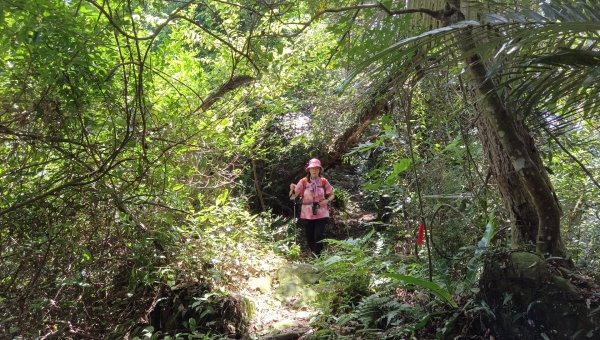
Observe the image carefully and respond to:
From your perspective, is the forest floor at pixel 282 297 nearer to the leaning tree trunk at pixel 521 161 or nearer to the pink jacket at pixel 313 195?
the pink jacket at pixel 313 195

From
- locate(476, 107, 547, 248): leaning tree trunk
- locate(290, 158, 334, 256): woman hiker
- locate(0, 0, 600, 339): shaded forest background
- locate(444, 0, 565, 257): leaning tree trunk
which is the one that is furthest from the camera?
locate(290, 158, 334, 256): woman hiker

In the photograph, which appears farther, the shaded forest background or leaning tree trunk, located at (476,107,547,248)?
leaning tree trunk, located at (476,107,547,248)

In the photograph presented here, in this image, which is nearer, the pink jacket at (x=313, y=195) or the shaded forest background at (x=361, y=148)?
the shaded forest background at (x=361, y=148)

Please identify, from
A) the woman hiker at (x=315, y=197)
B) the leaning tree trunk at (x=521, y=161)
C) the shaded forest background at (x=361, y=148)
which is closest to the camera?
the shaded forest background at (x=361, y=148)

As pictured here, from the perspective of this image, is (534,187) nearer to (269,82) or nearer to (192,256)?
(192,256)

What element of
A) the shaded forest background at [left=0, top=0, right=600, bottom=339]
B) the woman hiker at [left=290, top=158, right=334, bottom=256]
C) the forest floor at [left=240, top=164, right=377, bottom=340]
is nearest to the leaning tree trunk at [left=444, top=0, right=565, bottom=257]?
the shaded forest background at [left=0, top=0, right=600, bottom=339]

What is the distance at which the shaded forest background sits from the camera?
2387 millimetres

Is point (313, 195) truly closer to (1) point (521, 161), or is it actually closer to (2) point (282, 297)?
(2) point (282, 297)

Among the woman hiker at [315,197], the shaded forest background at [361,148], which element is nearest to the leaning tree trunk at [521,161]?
the shaded forest background at [361,148]

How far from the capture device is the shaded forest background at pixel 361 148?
2.39 m

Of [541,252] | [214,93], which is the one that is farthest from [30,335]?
[541,252]

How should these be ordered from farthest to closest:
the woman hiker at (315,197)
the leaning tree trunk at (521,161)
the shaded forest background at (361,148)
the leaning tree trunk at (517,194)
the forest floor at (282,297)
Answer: the woman hiker at (315,197) < the forest floor at (282,297) < the leaning tree trunk at (517,194) < the leaning tree trunk at (521,161) < the shaded forest background at (361,148)

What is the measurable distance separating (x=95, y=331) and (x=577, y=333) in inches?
138

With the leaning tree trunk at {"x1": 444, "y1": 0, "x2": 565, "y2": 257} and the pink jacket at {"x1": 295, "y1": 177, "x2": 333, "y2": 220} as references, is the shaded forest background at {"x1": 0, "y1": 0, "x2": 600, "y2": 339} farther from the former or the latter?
the pink jacket at {"x1": 295, "y1": 177, "x2": 333, "y2": 220}
